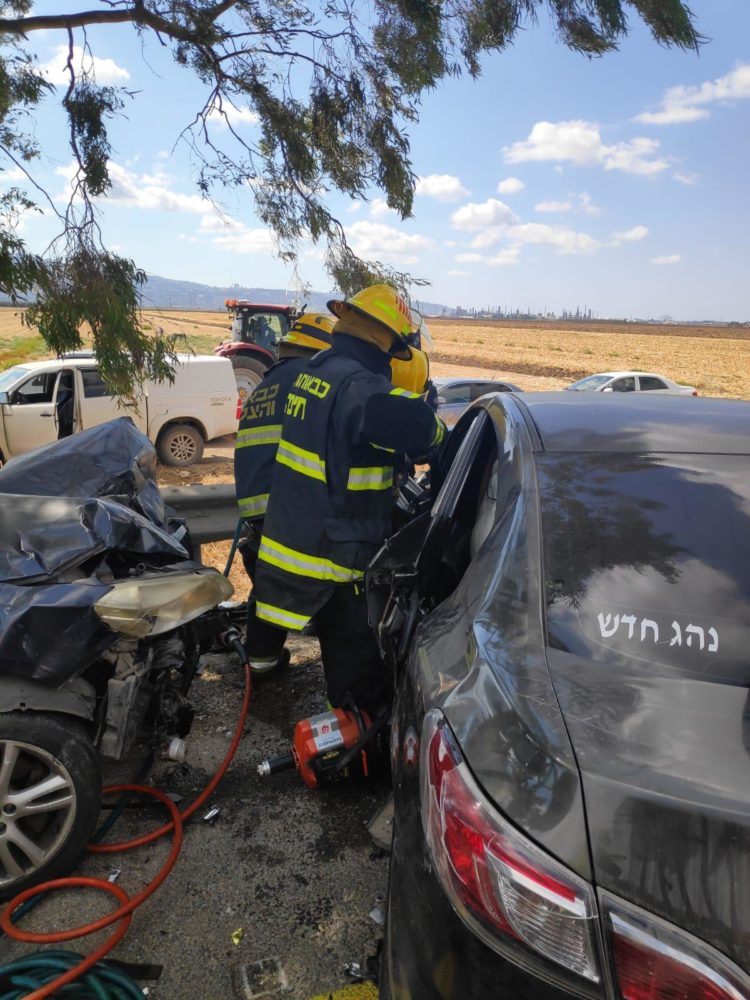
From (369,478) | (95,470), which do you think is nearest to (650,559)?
(369,478)

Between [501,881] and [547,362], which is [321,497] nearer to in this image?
[501,881]

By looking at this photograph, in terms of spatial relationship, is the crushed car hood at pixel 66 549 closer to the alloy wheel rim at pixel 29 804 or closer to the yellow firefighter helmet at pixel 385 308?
the alloy wheel rim at pixel 29 804

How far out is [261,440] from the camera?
335 cm

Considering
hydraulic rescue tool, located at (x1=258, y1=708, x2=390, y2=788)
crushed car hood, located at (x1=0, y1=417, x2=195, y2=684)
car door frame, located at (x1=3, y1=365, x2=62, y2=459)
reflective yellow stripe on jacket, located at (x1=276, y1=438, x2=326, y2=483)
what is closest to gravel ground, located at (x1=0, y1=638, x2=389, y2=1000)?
hydraulic rescue tool, located at (x1=258, y1=708, x2=390, y2=788)

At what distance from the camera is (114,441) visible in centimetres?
351

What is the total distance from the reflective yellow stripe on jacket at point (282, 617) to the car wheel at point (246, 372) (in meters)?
11.1

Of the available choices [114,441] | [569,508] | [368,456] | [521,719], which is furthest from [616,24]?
[521,719]

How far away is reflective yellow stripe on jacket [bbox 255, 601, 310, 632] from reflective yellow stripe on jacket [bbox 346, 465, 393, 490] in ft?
1.87

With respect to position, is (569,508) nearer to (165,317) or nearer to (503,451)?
(503,451)

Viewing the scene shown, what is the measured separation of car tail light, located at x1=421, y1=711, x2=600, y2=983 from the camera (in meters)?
0.98

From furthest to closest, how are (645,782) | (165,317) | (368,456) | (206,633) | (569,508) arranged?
(165,317), (206,633), (368,456), (569,508), (645,782)

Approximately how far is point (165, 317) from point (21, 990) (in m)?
4.45

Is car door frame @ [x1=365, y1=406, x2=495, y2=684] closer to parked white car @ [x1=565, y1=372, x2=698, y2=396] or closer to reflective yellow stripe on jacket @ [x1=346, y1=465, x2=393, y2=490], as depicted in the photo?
reflective yellow stripe on jacket @ [x1=346, y1=465, x2=393, y2=490]

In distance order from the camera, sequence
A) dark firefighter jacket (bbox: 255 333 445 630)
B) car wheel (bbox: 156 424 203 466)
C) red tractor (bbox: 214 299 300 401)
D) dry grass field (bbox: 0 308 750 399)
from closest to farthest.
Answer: dark firefighter jacket (bbox: 255 333 445 630)
car wheel (bbox: 156 424 203 466)
red tractor (bbox: 214 299 300 401)
dry grass field (bbox: 0 308 750 399)
